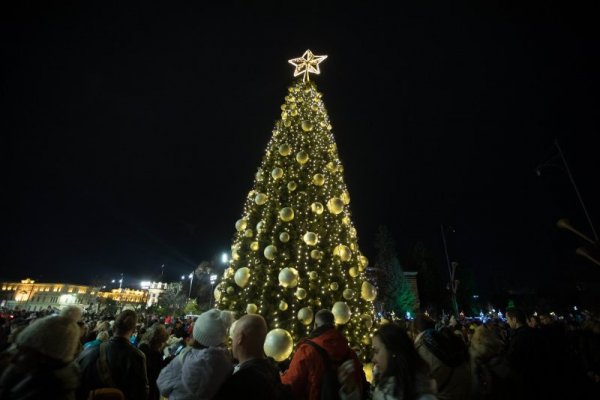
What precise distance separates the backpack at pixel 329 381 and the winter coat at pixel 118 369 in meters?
2.57

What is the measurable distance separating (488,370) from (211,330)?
4058mm

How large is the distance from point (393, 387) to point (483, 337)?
294cm

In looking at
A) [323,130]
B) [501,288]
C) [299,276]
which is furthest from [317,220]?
[501,288]

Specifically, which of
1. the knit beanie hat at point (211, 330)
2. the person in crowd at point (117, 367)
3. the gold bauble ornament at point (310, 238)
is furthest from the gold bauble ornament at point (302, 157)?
the knit beanie hat at point (211, 330)

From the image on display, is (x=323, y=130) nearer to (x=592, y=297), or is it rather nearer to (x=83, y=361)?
(x=83, y=361)

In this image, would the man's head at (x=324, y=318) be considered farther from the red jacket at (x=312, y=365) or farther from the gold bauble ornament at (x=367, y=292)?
the gold bauble ornament at (x=367, y=292)

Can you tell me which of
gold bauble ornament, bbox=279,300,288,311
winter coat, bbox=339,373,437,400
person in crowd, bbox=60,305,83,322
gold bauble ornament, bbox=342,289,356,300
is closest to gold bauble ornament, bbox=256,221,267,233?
gold bauble ornament, bbox=279,300,288,311

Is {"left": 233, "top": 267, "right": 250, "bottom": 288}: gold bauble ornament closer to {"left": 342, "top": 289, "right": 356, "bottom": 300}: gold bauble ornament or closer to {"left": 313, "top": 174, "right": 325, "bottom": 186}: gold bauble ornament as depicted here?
{"left": 342, "top": 289, "right": 356, "bottom": 300}: gold bauble ornament

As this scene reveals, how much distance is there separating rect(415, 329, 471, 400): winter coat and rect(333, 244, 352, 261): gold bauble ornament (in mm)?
5362

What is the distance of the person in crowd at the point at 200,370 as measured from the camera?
2.42 metres

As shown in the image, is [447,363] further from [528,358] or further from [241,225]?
[241,225]

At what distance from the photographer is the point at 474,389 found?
13.9 ft

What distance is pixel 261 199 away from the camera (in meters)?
9.96

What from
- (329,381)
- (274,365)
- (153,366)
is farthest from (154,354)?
(329,381)
